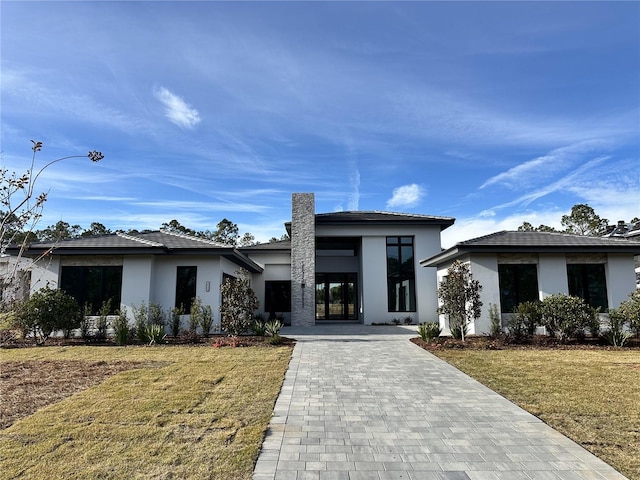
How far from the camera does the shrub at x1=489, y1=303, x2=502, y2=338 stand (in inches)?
521

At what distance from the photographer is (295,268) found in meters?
19.6

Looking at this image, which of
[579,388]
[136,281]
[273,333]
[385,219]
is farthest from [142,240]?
[579,388]

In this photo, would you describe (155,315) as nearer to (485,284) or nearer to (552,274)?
(485,284)

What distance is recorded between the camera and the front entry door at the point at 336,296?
938 inches

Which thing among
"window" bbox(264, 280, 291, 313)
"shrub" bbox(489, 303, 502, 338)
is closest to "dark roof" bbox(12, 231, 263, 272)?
"window" bbox(264, 280, 291, 313)

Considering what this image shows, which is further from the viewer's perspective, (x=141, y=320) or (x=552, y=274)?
(x=552, y=274)

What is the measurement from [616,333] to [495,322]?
356 cm

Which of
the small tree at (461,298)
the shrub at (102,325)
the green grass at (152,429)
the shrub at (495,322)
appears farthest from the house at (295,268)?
the small tree at (461,298)

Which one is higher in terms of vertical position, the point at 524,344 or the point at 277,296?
the point at 277,296

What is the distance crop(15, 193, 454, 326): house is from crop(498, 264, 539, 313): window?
5754 mm

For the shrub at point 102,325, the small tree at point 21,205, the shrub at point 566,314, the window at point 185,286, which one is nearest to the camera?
the small tree at point 21,205

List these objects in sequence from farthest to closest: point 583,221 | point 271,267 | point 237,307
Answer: point 583,221
point 271,267
point 237,307

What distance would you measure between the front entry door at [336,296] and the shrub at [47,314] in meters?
14.0

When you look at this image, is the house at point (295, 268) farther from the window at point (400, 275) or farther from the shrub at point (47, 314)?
the shrub at point (47, 314)
